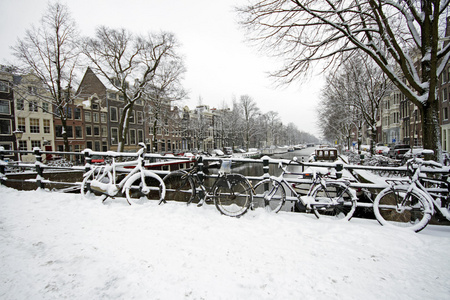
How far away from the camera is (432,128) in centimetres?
508

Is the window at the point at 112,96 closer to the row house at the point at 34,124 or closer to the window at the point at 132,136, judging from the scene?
the window at the point at 132,136

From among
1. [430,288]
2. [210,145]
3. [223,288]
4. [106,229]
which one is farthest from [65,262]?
[210,145]

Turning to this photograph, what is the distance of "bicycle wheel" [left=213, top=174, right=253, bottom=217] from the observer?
159 inches

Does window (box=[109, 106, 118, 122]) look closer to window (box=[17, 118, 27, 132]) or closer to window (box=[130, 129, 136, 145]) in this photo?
window (box=[130, 129, 136, 145])

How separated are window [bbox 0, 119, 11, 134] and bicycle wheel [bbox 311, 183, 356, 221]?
32.9 metres

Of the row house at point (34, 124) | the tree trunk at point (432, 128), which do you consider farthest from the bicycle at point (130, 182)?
the row house at point (34, 124)

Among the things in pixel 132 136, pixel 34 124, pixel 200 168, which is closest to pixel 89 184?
pixel 200 168

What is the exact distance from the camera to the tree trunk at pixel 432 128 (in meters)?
5.03

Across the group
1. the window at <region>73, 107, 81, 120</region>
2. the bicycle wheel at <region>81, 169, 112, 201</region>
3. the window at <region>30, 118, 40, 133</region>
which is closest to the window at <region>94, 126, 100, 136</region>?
the window at <region>73, 107, 81, 120</region>

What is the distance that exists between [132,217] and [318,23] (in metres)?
6.61

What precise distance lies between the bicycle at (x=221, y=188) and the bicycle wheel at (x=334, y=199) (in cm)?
123

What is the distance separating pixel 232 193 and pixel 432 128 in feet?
16.4

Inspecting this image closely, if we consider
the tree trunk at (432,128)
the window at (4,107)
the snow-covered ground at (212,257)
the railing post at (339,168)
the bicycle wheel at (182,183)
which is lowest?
the snow-covered ground at (212,257)

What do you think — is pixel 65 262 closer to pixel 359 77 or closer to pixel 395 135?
pixel 359 77
